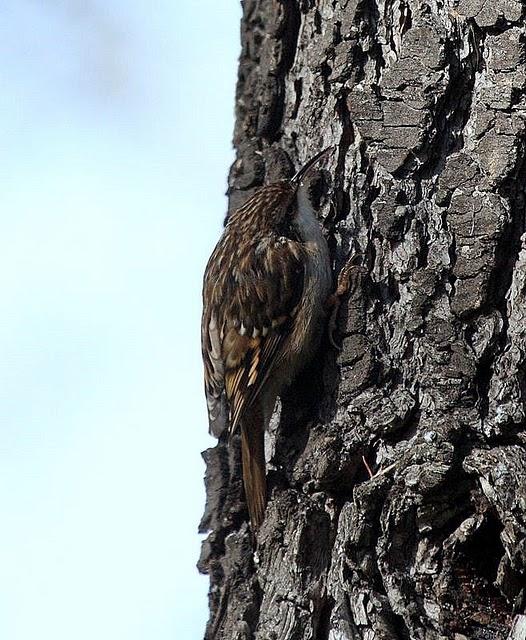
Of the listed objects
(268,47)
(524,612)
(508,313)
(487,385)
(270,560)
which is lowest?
(524,612)

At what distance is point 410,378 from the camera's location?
2.03 m

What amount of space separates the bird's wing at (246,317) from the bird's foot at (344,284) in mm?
242

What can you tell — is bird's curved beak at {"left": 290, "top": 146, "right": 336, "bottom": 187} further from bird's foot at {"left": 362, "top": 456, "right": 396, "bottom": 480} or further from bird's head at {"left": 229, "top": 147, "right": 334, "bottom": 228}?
bird's foot at {"left": 362, "top": 456, "right": 396, "bottom": 480}

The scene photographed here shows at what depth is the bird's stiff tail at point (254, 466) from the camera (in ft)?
7.71

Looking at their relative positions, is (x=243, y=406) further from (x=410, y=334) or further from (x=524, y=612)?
(x=524, y=612)

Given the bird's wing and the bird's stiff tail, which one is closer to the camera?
the bird's stiff tail

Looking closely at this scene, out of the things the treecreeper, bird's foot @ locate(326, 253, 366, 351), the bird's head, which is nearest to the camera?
bird's foot @ locate(326, 253, 366, 351)

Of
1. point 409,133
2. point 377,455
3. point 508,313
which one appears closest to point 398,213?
point 409,133

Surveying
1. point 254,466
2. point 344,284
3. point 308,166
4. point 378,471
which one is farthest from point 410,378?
point 308,166

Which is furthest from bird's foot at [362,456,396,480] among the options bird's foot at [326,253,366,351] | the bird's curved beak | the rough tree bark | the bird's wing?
the bird's curved beak

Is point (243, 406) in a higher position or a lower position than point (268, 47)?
lower

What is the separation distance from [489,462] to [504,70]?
31.1 inches

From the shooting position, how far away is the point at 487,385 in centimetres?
194

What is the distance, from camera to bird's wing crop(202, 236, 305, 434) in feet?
8.63
